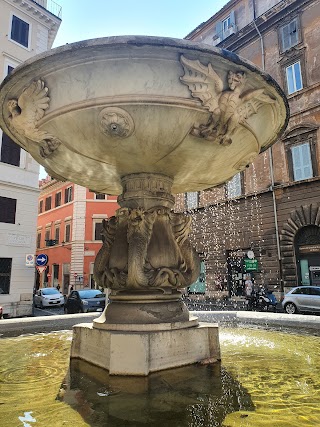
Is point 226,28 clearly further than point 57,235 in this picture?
No

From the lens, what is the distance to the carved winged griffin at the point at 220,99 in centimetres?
277

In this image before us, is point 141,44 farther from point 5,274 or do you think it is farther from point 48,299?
point 48,299

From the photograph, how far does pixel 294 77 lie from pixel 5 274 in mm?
16868

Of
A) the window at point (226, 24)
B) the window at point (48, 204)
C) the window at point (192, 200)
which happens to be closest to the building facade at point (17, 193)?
the window at point (192, 200)

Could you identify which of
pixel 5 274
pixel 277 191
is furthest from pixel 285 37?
pixel 5 274

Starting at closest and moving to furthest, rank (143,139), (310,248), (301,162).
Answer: (143,139) → (310,248) → (301,162)

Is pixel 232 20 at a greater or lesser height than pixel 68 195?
greater

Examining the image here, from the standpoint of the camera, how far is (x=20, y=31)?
1745 cm

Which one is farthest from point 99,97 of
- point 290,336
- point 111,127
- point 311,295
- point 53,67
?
point 311,295

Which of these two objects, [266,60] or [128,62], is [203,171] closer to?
[128,62]

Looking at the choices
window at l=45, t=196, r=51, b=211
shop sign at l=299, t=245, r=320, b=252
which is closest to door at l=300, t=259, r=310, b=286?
shop sign at l=299, t=245, r=320, b=252

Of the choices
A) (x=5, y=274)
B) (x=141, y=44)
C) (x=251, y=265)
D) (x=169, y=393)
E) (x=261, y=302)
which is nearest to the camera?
(x=169, y=393)

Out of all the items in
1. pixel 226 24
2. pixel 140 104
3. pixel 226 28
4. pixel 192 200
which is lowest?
pixel 140 104

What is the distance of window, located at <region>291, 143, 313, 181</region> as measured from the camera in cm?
1753
